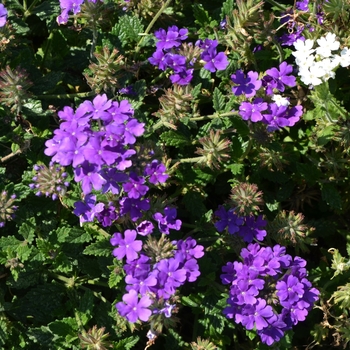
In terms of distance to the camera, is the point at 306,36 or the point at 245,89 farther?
the point at 306,36

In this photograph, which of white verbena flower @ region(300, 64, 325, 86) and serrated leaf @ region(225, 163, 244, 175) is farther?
serrated leaf @ region(225, 163, 244, 175)

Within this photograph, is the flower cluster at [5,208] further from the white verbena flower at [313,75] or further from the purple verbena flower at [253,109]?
the white verbena flower at [313,75]

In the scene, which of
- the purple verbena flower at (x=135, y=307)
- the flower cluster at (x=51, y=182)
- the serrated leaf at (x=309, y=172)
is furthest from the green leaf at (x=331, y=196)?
the flower cluster at (x=51, y=182)

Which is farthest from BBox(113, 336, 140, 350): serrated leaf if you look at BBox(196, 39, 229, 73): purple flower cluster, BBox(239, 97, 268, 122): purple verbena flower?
BBox(196, 39, 229, 73): purple flower cluster

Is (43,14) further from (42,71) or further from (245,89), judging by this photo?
(245,89)

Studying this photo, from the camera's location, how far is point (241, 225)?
384cm

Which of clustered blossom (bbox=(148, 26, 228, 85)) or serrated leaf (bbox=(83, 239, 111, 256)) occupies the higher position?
clustered blossom (bbox=(148, 26, 228, 85))

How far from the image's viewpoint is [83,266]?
13.0 ft

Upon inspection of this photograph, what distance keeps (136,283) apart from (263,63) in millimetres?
2128

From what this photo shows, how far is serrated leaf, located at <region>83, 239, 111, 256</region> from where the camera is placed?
3629mm

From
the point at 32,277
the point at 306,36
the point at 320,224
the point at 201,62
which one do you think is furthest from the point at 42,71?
the point at 320,224

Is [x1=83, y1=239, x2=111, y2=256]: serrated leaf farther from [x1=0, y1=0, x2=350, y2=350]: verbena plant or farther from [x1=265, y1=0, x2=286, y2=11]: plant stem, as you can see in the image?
[x1=265, y1=0, x2=286, y2=11]: plant stem

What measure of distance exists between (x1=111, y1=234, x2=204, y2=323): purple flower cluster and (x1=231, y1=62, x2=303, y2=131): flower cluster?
3.44 feet

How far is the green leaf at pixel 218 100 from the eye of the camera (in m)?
4.04
